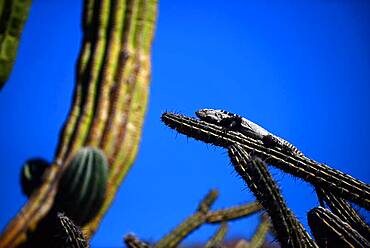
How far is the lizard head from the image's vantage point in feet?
11.4

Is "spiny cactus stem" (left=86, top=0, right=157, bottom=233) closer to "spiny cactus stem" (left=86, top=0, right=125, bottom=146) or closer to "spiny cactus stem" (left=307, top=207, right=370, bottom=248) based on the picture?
"spiny cactus stem" (left=86, top=0, right=125, bottom=146)

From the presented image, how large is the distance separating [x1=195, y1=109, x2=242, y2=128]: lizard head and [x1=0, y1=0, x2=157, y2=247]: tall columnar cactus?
3590 mm

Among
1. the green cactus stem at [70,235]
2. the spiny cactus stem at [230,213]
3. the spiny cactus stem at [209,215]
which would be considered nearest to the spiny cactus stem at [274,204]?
the green cactus stem at [70,235]

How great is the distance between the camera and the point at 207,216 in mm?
6902

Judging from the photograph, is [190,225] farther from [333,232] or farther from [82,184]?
[333,232]

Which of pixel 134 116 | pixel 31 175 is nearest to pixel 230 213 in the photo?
pixel 134 116

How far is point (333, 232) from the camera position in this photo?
2354 mm

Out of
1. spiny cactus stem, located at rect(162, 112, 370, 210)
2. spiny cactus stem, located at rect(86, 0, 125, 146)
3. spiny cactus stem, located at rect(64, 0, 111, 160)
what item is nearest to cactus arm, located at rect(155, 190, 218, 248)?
spiny cactus stem, located at rect(86, 0, 125, 146)

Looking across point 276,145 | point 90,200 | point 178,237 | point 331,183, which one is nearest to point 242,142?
point 276,145

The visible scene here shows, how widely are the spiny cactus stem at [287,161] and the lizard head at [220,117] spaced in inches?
20.8

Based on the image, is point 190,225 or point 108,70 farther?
point 108,70

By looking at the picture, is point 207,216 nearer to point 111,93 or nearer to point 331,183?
point 111,93

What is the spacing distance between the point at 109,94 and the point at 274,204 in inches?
207

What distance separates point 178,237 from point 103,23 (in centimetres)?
403
